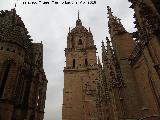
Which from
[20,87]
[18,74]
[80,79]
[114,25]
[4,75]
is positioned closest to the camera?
[4,75]

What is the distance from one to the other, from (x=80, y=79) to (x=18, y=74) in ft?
82.6

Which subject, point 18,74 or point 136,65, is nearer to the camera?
point 136,65

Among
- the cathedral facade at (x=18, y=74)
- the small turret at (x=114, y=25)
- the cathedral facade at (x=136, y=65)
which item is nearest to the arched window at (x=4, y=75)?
the cathedral facade at (x=18, y=74)

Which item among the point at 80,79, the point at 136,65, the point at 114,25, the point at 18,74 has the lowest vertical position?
the point at 136,65

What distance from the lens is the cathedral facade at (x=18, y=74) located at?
15.9 metres

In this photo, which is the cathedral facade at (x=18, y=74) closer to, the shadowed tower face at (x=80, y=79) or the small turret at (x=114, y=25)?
the small turret at (x=114, y=25)

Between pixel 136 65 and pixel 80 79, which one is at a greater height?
pixel 80 79

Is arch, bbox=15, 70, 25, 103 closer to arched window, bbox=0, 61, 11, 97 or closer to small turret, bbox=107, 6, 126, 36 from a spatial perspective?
arched window, bbox=0, 61, 11, 97

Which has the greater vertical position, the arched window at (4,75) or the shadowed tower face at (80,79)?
the shadowed tower face at (80,79)

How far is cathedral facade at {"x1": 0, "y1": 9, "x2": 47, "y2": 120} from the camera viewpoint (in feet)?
52.2

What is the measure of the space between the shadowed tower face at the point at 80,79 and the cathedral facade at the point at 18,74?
17231 millimetres

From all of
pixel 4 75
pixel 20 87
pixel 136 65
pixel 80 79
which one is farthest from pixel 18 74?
pixel 80 79

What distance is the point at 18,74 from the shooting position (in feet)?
56.9

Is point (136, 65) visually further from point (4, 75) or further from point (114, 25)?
point (4, 75)
